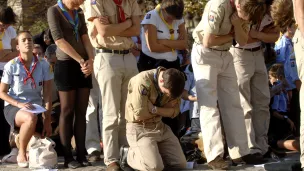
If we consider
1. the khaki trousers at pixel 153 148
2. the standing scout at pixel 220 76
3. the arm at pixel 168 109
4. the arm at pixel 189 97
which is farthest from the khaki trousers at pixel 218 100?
the arm at pixel 189 97

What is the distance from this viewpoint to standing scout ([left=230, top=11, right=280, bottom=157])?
749 centimetres

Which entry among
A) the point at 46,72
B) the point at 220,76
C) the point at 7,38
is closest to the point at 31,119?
the point at 46,72

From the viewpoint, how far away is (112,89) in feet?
22.6

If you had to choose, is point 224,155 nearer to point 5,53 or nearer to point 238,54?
point 238,54

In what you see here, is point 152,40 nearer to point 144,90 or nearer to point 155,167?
point 144,90

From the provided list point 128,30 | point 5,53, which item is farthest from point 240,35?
point 5,53

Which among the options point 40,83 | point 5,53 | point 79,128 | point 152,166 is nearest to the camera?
point 152,166

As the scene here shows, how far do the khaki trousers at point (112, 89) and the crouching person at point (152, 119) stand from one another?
0.42 feet

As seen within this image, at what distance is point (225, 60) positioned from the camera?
706cm

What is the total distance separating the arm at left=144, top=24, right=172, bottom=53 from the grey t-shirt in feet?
2.44

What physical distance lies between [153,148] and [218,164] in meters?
0.69

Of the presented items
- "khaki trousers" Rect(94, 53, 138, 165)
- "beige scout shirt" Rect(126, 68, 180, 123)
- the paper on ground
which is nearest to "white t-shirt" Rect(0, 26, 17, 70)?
the paper on ground

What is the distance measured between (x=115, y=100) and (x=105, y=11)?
3.06 ft

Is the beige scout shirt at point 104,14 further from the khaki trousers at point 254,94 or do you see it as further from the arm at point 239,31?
the khaki trousers at point 254,94
